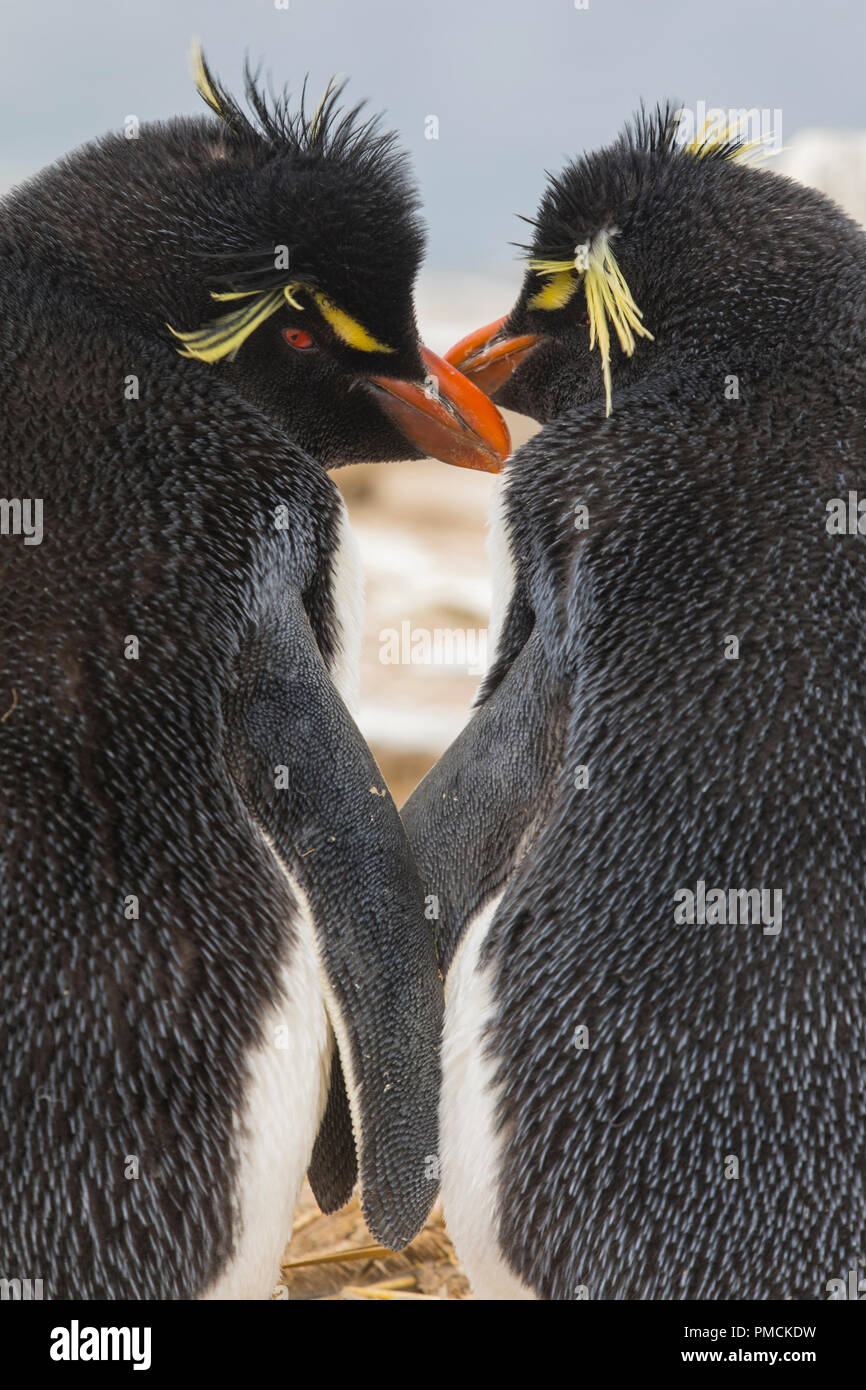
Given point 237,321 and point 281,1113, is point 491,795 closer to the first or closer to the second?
point 281,1113

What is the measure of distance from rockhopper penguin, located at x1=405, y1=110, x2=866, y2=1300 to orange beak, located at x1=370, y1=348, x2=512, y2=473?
0.20 m

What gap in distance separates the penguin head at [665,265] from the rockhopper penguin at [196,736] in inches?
9.4

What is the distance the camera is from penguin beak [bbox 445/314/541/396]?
2221mm

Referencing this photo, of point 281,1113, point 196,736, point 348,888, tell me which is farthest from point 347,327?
point 281,1113

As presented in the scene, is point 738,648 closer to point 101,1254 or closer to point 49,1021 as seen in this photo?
point 49,1021

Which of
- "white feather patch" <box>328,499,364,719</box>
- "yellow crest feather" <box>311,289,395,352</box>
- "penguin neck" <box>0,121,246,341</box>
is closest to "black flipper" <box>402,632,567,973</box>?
"white feather patch" <box>328,499,364,719</box>

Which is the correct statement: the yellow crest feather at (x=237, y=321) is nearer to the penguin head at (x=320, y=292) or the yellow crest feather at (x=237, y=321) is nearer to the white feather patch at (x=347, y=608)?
the penguin head at (x=320, y=292)

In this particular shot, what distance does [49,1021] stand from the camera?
5.08 ft

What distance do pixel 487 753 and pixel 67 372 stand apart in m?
0.73

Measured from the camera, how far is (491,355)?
88.2 inches

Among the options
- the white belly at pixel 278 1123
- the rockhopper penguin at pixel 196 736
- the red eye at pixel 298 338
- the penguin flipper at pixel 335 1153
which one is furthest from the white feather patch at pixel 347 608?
the penguin flipper at pixel 335 1153

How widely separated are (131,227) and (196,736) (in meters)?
0.74

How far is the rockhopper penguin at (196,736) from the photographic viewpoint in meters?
1.58

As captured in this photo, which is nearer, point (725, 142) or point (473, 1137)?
point (473, 1137)
